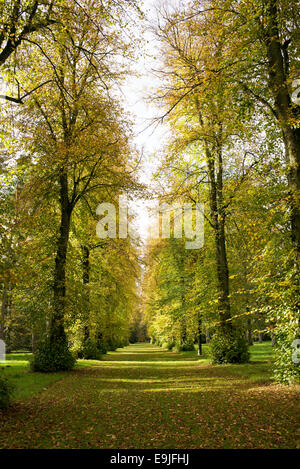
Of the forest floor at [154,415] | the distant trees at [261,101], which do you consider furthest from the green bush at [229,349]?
the distant trees at [261,101]

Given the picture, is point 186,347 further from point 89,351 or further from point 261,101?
point 261,101

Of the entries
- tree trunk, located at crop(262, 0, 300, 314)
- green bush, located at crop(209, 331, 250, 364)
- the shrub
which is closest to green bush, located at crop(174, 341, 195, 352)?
the shrub

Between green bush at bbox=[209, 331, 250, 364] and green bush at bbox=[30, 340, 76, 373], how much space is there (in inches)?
265

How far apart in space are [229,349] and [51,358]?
8.03m

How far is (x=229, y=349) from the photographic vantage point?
50.0ft

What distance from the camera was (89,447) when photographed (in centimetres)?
483

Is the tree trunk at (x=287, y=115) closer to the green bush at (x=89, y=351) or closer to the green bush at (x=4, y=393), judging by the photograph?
the green bush at (x=4, y=393)

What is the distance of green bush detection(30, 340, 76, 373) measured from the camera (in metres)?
13.1

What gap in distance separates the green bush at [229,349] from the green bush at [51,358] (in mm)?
6739

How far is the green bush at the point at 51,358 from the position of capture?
13.1m

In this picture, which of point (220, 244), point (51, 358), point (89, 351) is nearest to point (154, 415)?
point (51, 358)

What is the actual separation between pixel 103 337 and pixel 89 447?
800 inches

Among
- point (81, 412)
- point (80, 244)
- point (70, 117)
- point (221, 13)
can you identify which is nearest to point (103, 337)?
point (80, 244)

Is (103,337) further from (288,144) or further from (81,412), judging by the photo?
(288,144)
